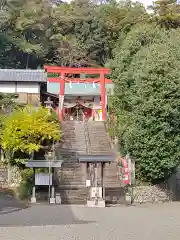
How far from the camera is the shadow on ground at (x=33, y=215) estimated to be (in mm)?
12547

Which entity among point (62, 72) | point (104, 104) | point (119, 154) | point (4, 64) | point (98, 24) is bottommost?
point (119, 154)

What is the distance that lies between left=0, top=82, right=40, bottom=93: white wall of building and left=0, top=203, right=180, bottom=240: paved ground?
2260 centimetres

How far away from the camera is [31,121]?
2177cm

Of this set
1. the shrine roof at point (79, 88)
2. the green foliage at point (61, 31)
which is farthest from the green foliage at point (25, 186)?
the green foliage at point (61, 31)

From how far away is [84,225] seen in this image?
11961mm

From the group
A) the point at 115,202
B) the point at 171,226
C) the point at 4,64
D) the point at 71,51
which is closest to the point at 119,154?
the point at 115,202

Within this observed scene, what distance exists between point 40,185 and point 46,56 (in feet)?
95.5

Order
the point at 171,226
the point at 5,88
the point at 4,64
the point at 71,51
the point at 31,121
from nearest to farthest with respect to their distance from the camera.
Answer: the point at 171,226 < the point at 31,121 < the point at 5,88 < the point at 71,51 < the point at 4,64

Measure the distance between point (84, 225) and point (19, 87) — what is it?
2736 centimetres

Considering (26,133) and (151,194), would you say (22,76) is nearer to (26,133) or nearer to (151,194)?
(26,133)

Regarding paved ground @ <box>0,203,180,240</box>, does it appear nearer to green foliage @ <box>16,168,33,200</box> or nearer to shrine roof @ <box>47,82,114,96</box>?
green foliage @ <box>16,168,33,200</box>

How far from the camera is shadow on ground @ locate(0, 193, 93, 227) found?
12.5 m

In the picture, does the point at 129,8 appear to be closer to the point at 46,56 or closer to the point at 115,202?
the point at 46,56

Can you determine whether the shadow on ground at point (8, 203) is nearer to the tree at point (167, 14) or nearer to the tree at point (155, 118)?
the tree at point (155, 118)
